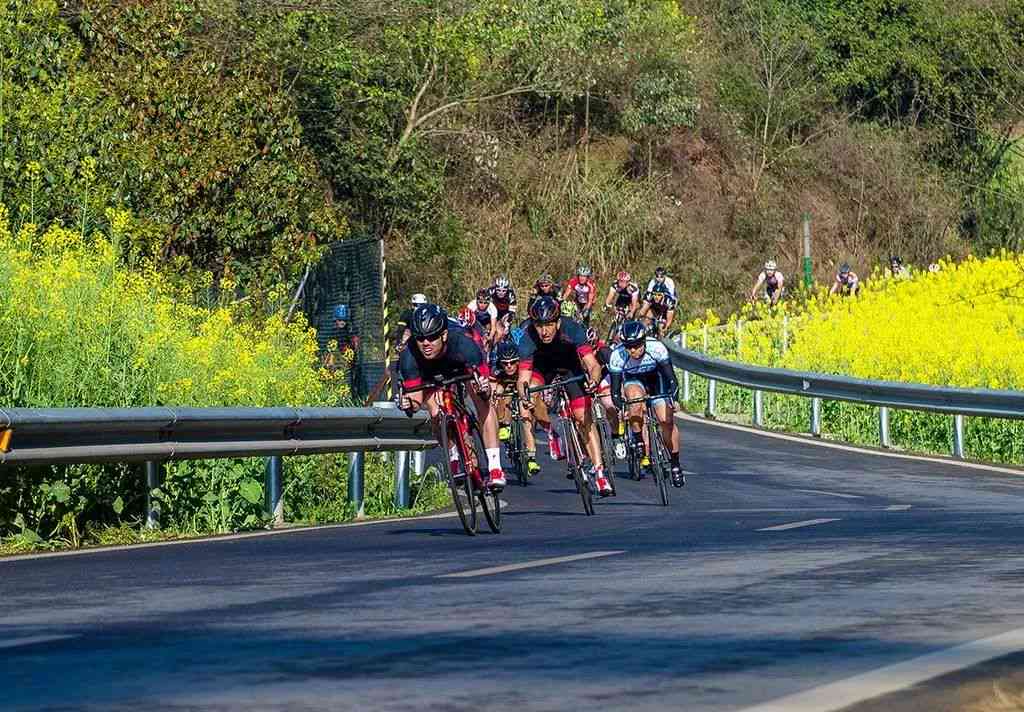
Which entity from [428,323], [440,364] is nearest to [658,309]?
[440,364]

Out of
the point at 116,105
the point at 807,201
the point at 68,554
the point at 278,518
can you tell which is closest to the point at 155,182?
the point at 116,105

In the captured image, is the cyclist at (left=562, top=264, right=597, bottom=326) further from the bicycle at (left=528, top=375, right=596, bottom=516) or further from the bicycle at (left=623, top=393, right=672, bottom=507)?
the bicycle at (left=528, top=375, right=596, bottom=516)

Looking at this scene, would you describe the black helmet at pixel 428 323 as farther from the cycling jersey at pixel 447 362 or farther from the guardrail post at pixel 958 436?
the guardrail post at pixel 958 436

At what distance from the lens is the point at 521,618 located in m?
8.67

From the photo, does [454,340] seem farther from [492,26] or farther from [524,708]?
[492,26]

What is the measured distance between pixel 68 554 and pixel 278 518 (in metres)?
3.23

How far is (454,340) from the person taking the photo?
1583 centimetres

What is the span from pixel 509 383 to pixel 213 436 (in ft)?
25.4

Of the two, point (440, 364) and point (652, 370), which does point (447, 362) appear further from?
point (652, 370)

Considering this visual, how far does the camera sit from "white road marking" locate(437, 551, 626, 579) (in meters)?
11.0

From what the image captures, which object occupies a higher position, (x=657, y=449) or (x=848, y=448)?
(x=657, y=449)

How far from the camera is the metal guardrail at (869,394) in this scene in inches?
1025

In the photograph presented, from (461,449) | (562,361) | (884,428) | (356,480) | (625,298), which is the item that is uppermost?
(625,298)

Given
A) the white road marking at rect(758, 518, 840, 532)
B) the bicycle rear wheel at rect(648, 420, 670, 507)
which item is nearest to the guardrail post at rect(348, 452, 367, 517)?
the bicycle rear wheel at rect(648, 420, 670, 507)
